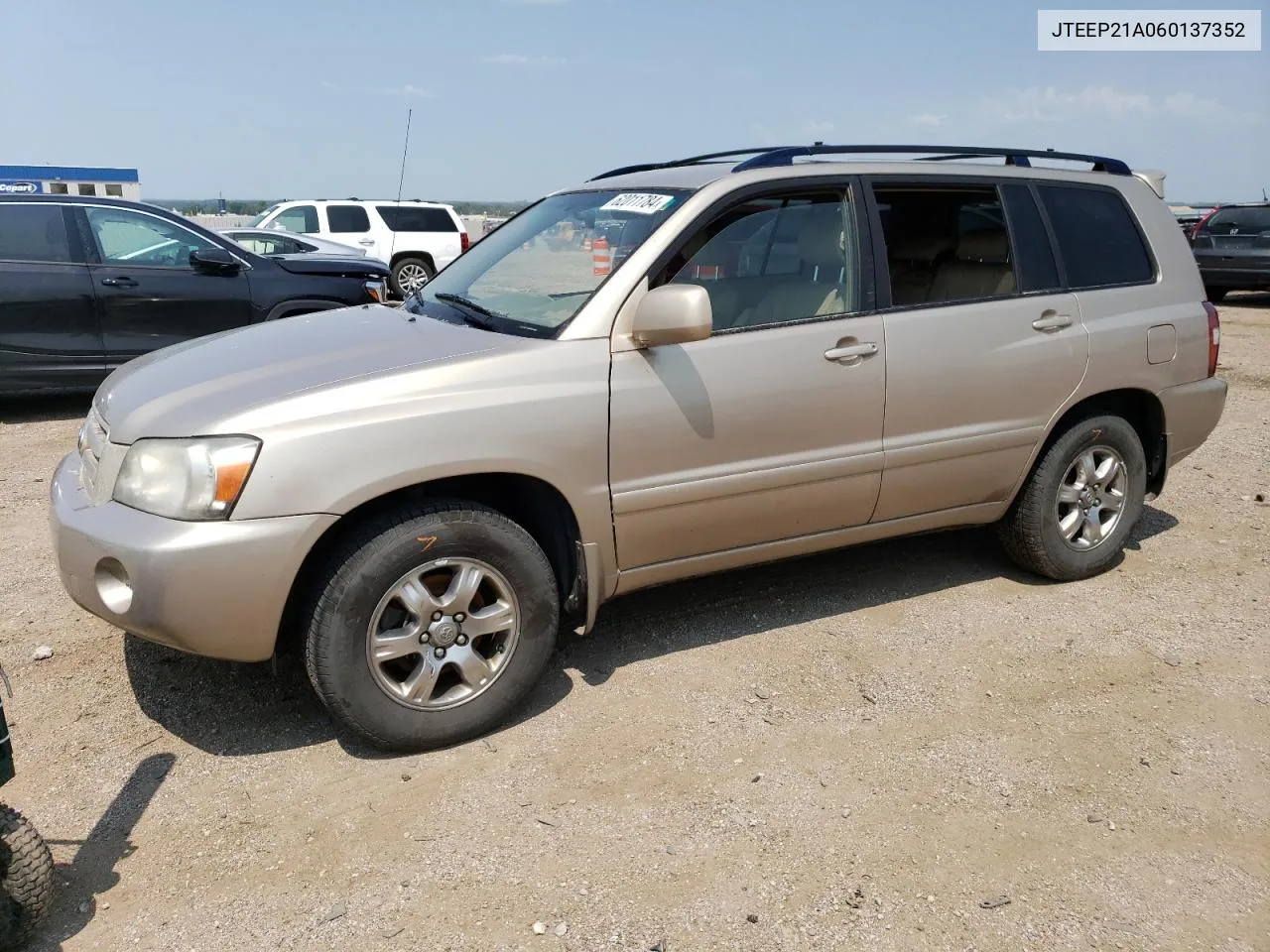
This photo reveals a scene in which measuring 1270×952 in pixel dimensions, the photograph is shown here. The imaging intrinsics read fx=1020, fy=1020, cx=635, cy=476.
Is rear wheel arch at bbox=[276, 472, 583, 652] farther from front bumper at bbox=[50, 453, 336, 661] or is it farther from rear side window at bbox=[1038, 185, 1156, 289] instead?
rear side window at bbox=[1038, 185, 1156, 289]

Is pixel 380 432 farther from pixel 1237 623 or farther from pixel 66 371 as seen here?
pixel 66 371

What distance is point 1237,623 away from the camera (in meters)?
4.20

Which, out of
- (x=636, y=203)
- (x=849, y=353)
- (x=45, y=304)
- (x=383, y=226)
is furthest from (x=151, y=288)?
(x=383, y=226)

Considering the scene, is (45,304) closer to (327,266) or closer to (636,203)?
(327,266)

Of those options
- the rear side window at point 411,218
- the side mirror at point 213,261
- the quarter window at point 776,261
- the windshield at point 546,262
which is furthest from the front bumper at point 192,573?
the rear side window at point 411,218

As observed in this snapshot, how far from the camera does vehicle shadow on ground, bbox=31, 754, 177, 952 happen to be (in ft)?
8.04

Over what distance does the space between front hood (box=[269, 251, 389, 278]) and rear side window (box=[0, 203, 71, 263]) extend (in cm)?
148

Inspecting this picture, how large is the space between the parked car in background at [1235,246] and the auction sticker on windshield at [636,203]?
509 inches

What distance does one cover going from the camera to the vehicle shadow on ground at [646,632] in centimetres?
335

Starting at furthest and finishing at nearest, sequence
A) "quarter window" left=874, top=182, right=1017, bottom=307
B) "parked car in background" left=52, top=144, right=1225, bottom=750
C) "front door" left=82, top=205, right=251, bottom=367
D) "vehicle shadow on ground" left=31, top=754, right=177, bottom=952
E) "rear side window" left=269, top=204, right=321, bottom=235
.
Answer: "rear side window" left=269, top=204, right=321, bottom=235, "front door" left=82, top=205, right=251, bottom=367, "quarter window" left=874, top=182, right=1017, bottom=307, "parked car in background" left=52, top=144, right=1225, bottom=750, "vehicle shadow on ground" left=31, top=754, right=177, bottom=952

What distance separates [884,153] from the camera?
4137mm

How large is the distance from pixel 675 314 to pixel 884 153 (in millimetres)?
1544

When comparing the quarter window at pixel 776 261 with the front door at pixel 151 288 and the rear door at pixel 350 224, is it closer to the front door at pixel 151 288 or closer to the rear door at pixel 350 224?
the front door at pixel 151 288

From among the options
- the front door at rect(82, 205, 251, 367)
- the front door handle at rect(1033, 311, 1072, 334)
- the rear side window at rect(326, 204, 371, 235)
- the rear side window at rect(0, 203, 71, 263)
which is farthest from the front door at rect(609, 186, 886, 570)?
the rear side window at rect(326, 204, 371, 235)
